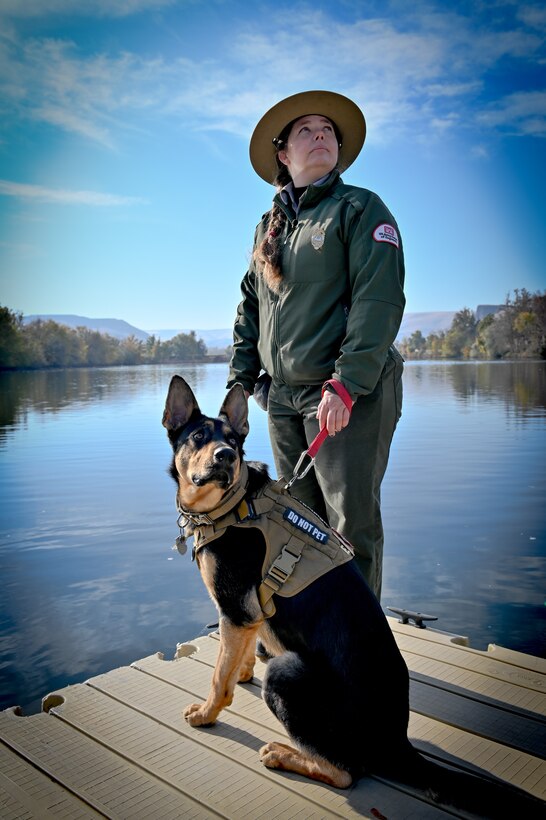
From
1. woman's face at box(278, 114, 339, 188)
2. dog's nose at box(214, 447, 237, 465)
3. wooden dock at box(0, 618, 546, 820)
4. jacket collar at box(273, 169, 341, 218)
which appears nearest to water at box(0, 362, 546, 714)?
wooden dock at box(0, 618, 546, 820)

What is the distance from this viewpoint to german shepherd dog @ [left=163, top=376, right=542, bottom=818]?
225cm

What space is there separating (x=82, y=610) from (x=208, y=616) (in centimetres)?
109

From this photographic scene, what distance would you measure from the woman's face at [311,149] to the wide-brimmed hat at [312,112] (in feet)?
0.17

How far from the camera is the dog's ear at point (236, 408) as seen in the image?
3.03m

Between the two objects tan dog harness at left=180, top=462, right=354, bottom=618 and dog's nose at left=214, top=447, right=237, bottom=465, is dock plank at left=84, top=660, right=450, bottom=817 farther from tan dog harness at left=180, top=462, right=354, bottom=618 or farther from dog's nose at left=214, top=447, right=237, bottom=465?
dog's nose at left=214, top=447, right=237, bottom=465

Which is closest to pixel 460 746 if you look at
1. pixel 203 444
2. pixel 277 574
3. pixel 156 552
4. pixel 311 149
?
pixel 277 574

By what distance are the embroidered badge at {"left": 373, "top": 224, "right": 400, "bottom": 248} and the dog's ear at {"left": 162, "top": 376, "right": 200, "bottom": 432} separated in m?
1.14

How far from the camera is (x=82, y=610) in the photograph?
533 cm

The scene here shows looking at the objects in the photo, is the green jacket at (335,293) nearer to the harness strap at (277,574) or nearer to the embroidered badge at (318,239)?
the embroidered badge at (318,239)

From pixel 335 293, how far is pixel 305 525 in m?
1.20

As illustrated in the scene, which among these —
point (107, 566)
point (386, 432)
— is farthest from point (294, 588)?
point (107, 566)

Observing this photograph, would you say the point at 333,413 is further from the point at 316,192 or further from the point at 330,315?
the point at 316,192

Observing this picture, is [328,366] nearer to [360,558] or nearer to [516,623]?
[360,558]

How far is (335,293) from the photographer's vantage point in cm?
313
